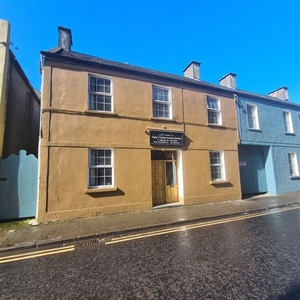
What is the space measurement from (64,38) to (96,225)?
9915 mm

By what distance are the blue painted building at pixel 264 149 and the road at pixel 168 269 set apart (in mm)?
8302

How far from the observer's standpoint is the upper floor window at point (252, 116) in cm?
1347

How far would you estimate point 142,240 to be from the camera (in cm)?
538

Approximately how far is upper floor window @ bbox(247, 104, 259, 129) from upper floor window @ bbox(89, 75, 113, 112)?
10204 millimetres

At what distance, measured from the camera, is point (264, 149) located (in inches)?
555

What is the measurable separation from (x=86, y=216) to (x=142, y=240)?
354cm

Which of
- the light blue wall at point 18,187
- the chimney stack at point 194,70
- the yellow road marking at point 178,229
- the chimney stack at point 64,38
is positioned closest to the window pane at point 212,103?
the chimney stack at point 194,70

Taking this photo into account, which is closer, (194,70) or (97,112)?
(97,112)

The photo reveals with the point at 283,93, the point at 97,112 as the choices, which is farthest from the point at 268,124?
the point at 97,112

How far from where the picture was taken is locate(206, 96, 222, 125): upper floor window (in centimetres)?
1187

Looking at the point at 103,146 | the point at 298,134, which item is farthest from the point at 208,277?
the point at 298,134

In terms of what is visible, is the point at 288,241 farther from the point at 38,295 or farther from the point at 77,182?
the point at 77,182

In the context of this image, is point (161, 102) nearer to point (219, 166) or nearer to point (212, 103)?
point (212, 103)

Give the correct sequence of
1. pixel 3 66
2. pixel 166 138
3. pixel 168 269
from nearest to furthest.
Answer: pixel 168 269 < pixel 3 66 < pixel 166 138
